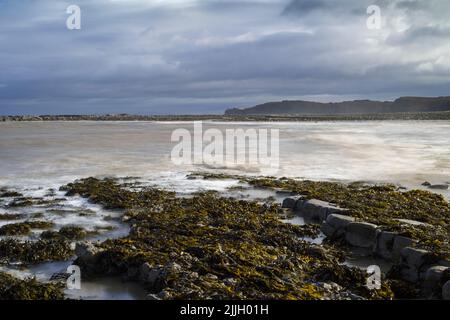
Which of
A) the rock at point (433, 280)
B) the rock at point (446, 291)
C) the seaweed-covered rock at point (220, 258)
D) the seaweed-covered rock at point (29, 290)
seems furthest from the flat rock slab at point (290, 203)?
the seaweed-covered rock at point (29, 290)

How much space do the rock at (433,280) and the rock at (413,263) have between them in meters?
0.27

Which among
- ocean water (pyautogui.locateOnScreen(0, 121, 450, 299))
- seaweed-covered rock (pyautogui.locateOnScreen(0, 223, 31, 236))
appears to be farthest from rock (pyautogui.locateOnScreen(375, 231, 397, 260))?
seaweed-covered rock (pyautogui.locateOnScreen(0, 223, 31, 236))

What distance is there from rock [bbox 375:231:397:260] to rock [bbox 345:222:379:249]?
0.15 m

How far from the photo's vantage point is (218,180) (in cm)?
1442

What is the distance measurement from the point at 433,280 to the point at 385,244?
1507 mm

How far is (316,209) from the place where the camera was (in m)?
9.54

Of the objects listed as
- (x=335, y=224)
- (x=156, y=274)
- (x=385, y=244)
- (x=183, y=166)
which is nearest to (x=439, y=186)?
(x=335, y=224)

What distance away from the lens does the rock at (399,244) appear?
706 cm

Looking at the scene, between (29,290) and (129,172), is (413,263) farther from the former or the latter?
(129,172)

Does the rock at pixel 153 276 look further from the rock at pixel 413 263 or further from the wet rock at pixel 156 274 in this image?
the rock at pixel 413 263
